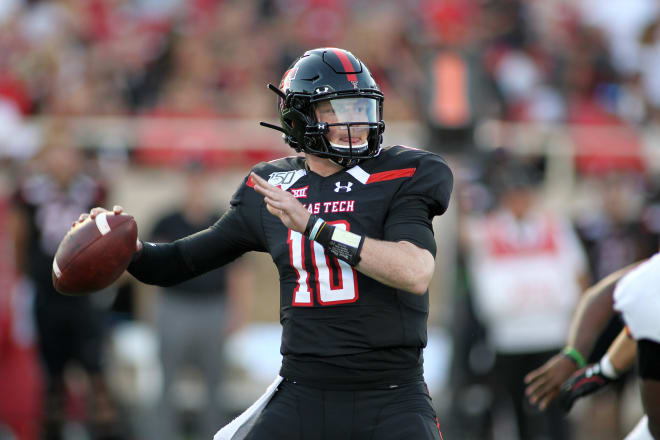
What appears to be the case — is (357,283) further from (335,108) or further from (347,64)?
(347,64)

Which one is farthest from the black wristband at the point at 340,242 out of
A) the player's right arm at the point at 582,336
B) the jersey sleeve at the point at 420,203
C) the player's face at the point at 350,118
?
the player's right arm at the point at 582,336

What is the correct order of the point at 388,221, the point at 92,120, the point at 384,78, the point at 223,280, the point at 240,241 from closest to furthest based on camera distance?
the point at 388,221
the point at 240,241
the point at 223,280
the point at 92,120
the point at 384,78

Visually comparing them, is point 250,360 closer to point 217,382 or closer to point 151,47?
point 217,382

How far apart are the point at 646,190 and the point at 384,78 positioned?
8.71ft

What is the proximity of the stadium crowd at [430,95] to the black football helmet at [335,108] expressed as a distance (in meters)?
2.51

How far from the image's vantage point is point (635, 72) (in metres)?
10.7

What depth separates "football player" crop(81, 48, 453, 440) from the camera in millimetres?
3443

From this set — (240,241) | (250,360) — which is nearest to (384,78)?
(250,360)

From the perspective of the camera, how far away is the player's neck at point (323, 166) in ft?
12.5

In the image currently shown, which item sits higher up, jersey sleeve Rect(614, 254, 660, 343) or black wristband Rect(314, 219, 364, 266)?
black wristband Rect(314, 219, 364, 266)

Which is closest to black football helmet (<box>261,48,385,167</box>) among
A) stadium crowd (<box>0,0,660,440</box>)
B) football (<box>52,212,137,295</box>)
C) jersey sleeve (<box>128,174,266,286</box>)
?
jersey sleeve (<box>128,174,266,286</box>)

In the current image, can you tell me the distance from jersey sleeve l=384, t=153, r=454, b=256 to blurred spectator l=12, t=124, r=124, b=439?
4.20 metres

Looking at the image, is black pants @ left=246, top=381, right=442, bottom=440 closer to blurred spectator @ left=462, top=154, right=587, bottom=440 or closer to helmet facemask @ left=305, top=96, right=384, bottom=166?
helmet facemask @ left=305, top=96, right=384, bottom=166

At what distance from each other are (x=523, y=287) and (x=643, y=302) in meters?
3.69
